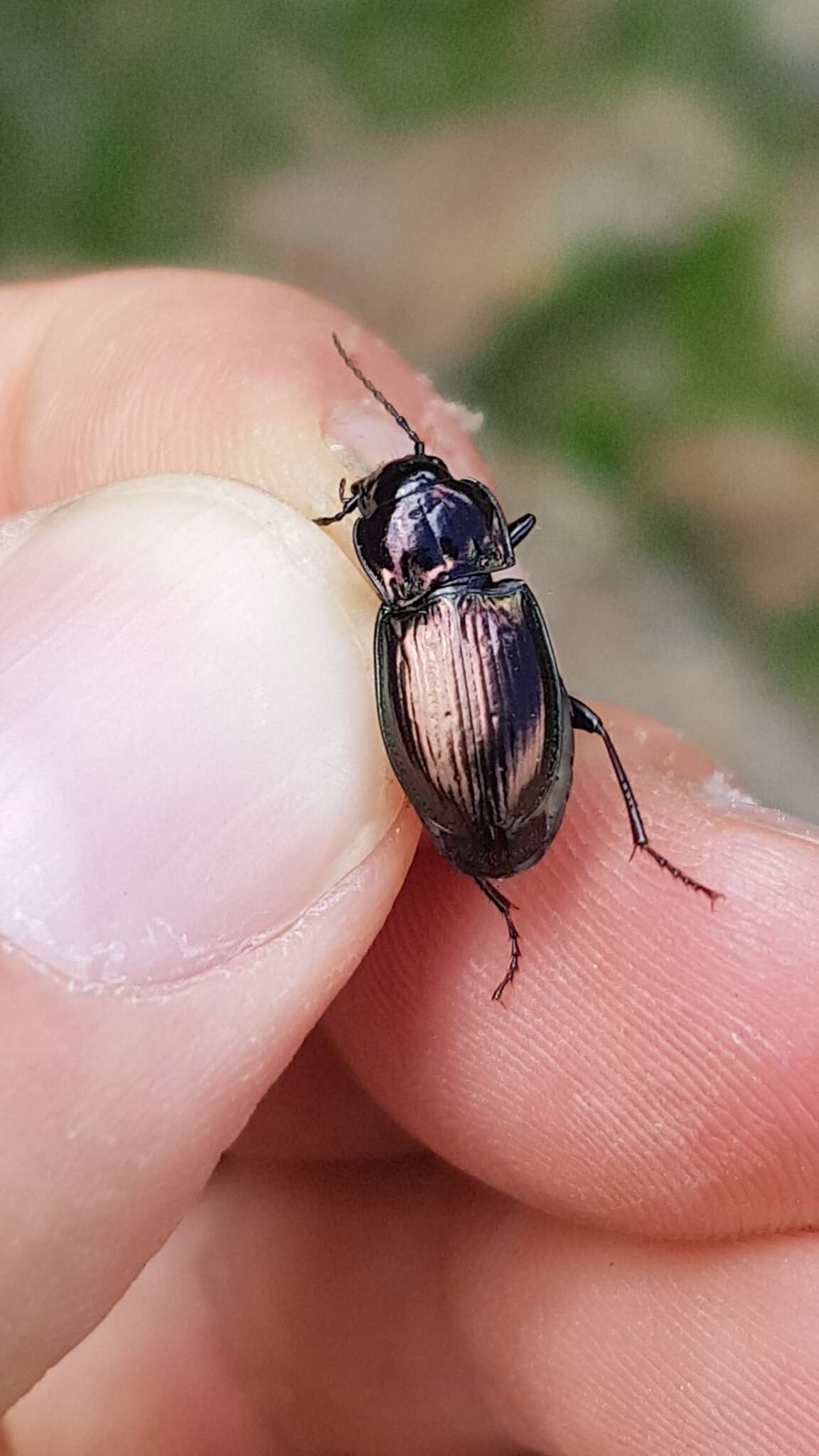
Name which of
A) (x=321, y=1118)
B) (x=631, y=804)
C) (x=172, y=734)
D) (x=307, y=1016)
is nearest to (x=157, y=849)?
(x=172, y=734)

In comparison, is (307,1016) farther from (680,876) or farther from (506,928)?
(680,876)

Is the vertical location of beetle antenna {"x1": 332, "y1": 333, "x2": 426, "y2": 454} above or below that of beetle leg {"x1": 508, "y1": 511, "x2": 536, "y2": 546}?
above

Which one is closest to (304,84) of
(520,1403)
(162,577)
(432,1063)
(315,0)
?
(315,0)

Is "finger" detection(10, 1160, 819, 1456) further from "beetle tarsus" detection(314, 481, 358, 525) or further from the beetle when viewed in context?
"beetle tarsus" detection(314, 481, 358, 525)

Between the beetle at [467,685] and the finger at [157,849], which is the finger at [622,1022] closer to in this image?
the beetle at [467,685]

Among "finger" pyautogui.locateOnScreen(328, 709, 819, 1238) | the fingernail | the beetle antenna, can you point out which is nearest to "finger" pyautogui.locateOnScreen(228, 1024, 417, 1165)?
"finger" pyautogui.locateOnScreen(328, 709, 819, 1238)

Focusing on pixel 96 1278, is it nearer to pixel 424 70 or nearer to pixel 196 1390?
pixel 196 1390

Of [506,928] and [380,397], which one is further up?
[380,397]
